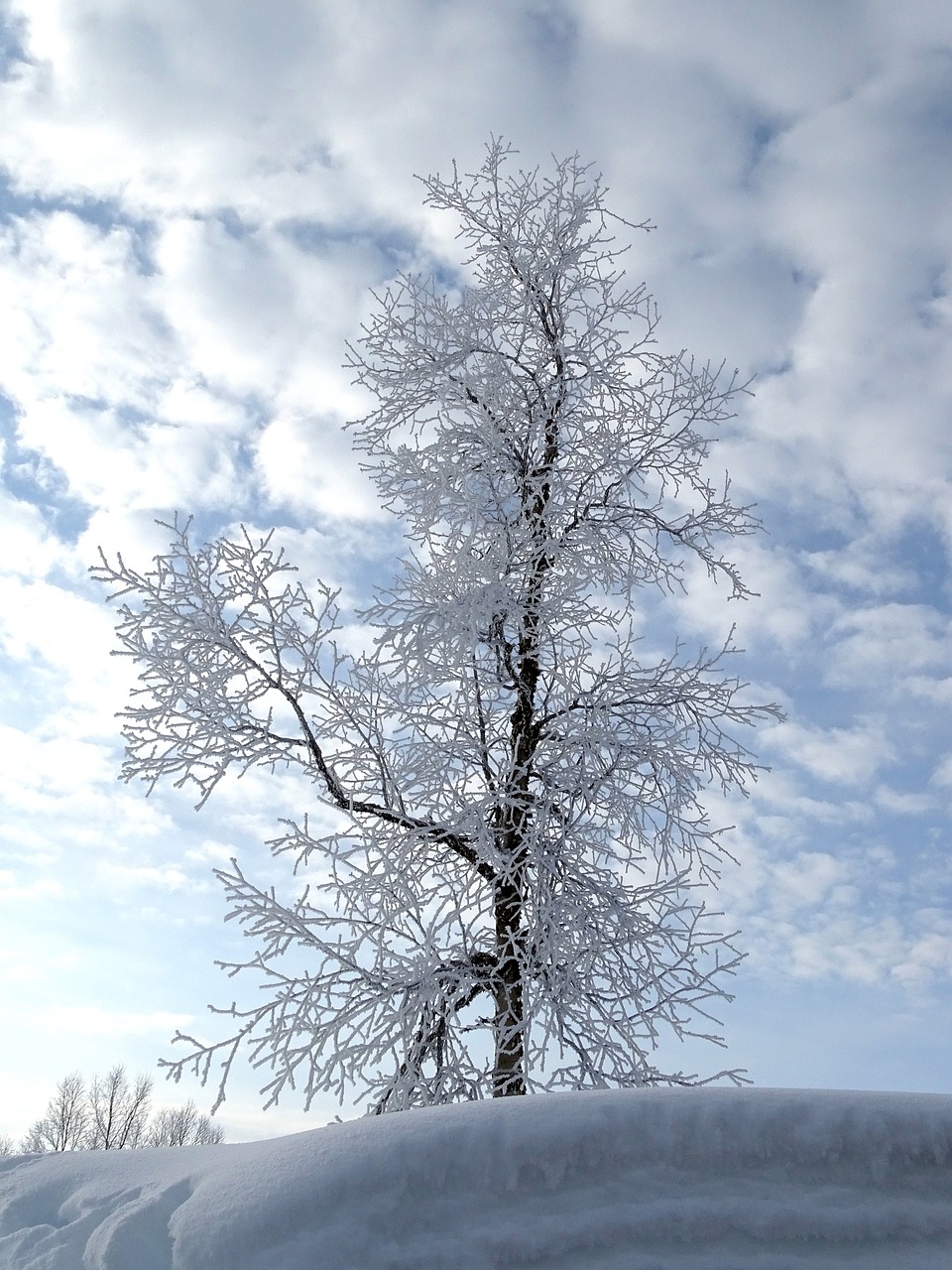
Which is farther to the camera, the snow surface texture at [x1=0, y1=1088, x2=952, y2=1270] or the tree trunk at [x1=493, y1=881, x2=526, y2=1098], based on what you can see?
the tree trunk at [x1=493, y1=881, x2=526, y2=1098]

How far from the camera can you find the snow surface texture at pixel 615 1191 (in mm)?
1828

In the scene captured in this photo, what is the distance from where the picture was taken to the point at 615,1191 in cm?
188

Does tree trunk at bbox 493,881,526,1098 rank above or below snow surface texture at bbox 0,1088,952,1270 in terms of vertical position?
above

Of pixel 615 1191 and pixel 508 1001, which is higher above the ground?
pixel 508 1001

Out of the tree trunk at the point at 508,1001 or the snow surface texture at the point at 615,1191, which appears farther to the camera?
the tree trunk at the point at 508,1001

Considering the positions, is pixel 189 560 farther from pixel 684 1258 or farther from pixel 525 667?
pixel 684 1258

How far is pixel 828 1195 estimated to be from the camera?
1891 mm

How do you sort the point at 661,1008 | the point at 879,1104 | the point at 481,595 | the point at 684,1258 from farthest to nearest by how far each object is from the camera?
the point at 481,595
the point at 661,1008
the point at 879,1104
the point at 684,1258

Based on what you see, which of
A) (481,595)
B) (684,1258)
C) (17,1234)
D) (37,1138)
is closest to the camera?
(684,1258)

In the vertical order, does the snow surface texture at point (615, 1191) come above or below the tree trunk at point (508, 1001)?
below

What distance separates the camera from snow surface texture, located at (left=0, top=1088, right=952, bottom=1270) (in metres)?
1.83

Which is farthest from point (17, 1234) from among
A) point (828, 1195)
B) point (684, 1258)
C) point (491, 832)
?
point (491, 832)

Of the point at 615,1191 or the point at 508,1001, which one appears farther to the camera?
the point at 508,1001

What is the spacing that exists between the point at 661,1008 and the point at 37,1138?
124 feet
